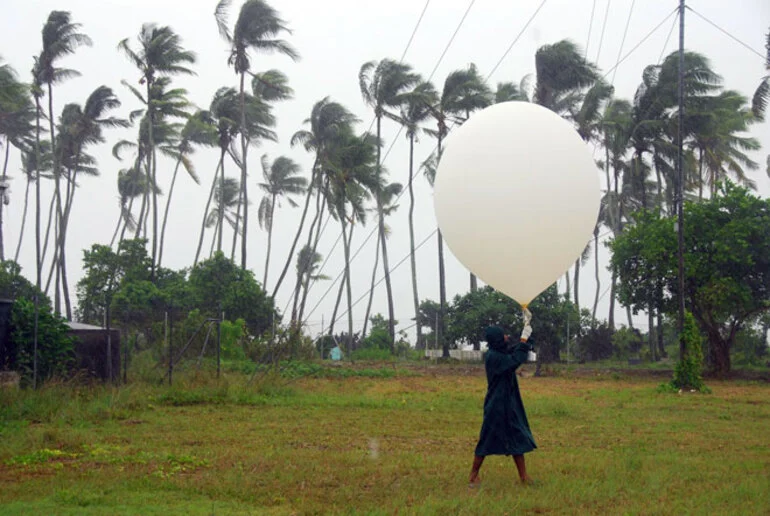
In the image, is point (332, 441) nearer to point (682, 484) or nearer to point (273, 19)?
point (682, 484)

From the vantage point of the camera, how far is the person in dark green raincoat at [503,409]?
785cm

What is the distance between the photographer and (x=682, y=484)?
27.5ft

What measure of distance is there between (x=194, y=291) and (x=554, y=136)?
31.4 metres

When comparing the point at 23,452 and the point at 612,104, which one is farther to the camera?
the point at 612,104

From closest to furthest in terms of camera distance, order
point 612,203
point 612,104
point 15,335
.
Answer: point 15,335 → point 612,104 → point 612,203

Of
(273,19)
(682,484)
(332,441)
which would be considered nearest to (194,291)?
(273,19)

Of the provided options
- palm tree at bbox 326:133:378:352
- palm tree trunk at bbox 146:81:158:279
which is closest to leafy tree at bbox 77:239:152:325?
palm tree trunk at bbox 146:81:158:279

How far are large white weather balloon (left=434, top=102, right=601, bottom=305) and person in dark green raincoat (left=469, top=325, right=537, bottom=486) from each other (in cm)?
47

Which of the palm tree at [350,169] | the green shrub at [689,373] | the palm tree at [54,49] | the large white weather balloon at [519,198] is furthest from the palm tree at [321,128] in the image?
the large white weather balloon at [519,198]

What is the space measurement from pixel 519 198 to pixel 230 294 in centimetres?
3020

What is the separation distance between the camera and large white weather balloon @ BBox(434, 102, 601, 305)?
25.1 feet

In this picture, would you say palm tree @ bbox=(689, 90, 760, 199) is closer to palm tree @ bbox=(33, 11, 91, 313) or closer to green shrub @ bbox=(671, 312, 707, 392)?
green shrub @ bbox=(671, 312, 707, 392)

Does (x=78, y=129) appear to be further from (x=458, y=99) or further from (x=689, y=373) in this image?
(x=689, y=373)

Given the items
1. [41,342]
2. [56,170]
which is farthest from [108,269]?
[41,342]
